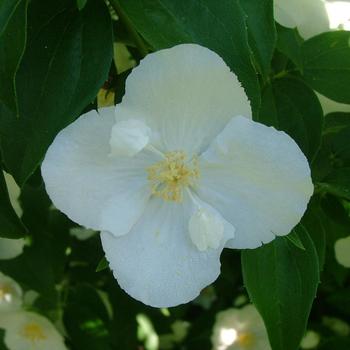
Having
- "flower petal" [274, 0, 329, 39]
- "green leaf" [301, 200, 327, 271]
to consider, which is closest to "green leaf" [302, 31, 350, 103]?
"flower petal" [274, 0, 329, 39]

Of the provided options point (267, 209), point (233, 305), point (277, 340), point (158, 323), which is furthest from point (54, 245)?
point (267, 209)

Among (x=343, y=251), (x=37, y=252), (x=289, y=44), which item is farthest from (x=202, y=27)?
(x=37, y=252)

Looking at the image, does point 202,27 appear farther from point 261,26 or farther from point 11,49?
point 11,49

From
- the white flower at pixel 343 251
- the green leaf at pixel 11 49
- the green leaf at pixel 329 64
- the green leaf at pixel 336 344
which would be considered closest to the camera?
the green leaf at pixel 11 49

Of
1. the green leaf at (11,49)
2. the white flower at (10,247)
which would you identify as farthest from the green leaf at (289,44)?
the white flower at (10,247)

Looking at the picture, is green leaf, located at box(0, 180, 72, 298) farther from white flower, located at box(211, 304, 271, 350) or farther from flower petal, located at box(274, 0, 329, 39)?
flower petal, located at box(274, 0, 329, 39)

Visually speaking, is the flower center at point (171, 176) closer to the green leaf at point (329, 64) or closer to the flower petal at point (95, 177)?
the flower petal at point (95, 177)

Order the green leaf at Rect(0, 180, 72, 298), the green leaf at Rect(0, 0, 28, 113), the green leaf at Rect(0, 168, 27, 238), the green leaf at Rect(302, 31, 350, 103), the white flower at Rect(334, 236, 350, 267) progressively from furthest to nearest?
the green leaf at Rect(0, 180, 72, 298) < the white flower at Rect(334, 236, 350, 267) < the green leaf at Rect(302, 31, 350, 103) < the green leaf at Rect(0, 168, 27, 238) < the green leaf at Rect(0, 0, 28, 113)
